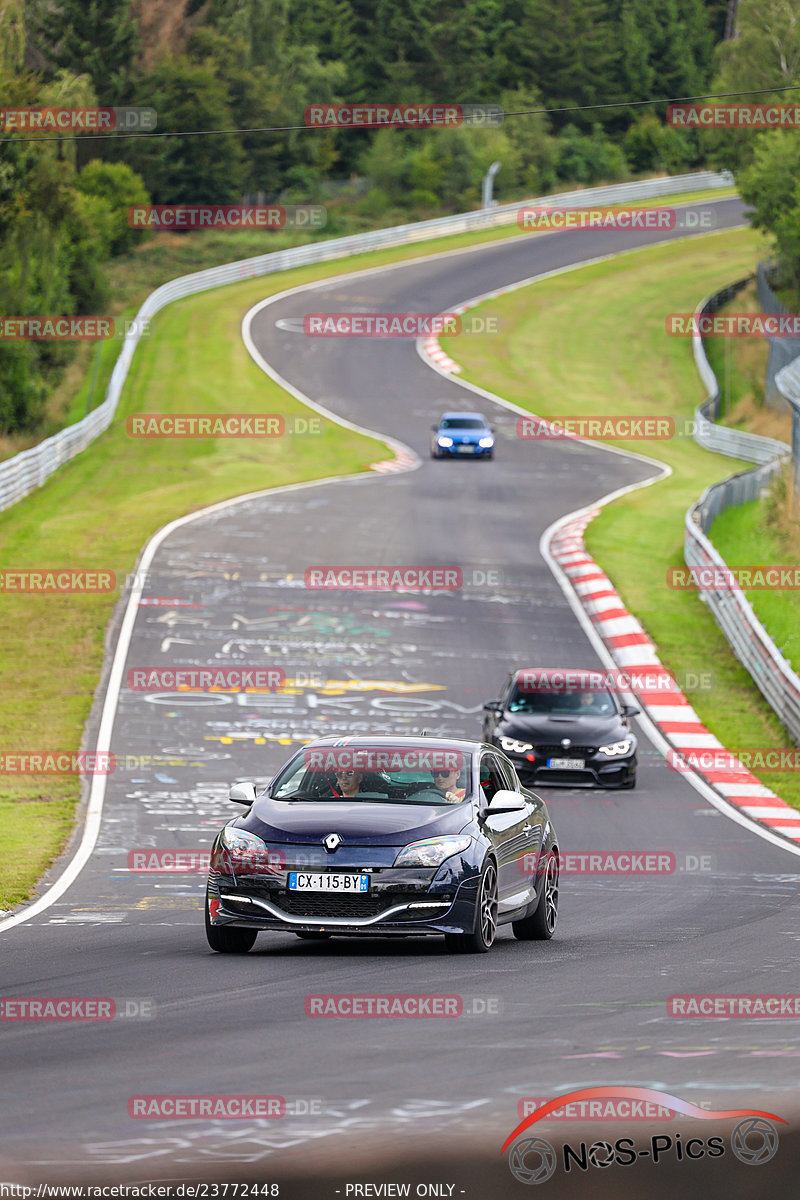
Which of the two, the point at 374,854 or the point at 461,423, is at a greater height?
the point at 374,854

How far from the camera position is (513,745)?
22562 millimetres

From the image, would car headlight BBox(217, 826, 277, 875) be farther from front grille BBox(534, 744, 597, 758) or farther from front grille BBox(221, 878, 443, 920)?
front grille BBox(534, 744, 597, 758)

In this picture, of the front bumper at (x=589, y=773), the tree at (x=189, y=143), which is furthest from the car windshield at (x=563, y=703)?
the tree at (x=189, y=143)

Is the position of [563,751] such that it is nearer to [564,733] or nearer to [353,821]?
[564,733]

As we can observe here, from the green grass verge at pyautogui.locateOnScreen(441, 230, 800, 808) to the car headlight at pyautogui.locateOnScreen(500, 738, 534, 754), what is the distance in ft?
10.8

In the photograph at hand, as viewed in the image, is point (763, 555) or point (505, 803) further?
point (763, 555)

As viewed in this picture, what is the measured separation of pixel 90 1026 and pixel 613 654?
73.1 feet

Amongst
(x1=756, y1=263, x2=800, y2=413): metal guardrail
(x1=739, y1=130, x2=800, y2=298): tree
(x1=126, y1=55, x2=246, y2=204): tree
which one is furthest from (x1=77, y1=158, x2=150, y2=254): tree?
(x1=756, y1=263, x2=800, y2=413): metal guardrail

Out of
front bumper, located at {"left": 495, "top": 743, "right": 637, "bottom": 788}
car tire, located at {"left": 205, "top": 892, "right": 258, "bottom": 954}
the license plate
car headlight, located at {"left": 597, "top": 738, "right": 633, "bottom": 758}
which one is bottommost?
front bumper, located at {"left": 495, "top": 743, "right": 637, "bottom": 788}

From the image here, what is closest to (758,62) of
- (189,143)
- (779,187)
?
(779,187)

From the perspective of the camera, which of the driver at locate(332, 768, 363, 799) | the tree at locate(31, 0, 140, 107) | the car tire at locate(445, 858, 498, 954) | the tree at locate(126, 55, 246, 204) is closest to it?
the car tire at locate(445, 858, 498, 954)

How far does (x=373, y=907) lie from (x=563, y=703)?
42.8 feet

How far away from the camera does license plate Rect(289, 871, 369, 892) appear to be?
10.9 meters

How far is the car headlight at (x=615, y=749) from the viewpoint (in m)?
22.3
